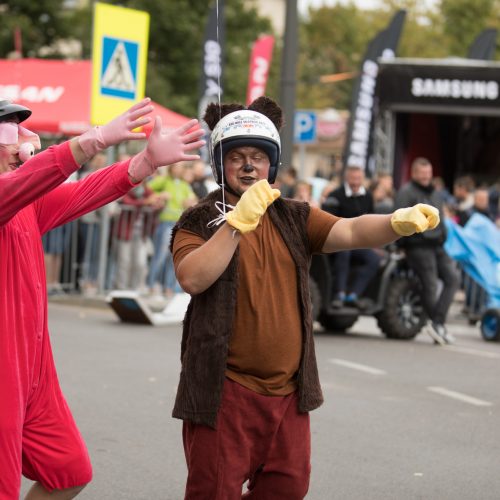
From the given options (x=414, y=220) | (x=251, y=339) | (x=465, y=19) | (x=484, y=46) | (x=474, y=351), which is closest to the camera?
(x=414, y=220)

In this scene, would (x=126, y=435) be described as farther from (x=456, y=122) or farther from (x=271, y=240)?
(x=456, y=122)


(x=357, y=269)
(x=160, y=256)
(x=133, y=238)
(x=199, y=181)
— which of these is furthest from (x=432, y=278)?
(x=199, y=181)

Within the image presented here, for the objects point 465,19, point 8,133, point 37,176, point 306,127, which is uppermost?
point 465,19

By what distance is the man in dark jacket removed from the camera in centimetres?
1305

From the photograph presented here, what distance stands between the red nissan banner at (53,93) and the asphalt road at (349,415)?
6.03 metres

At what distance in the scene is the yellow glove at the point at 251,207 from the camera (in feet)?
12.9

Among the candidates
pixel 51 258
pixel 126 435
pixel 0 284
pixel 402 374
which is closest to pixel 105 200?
pixel 0 284

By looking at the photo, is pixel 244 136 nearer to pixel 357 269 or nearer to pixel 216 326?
pixel 216 326

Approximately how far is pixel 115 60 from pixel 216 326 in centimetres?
1090

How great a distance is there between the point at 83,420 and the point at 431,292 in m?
6.12

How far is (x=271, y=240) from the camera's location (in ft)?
14.3

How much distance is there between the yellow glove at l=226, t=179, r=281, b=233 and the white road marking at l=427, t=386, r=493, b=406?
5785mm

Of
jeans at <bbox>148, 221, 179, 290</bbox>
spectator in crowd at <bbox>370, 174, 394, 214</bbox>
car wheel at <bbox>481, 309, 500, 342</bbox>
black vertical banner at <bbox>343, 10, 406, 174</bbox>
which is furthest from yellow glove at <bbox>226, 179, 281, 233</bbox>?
black vertical banner at <bbox>343, 10, 406, 174</bbox>

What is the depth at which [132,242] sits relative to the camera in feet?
53.9
